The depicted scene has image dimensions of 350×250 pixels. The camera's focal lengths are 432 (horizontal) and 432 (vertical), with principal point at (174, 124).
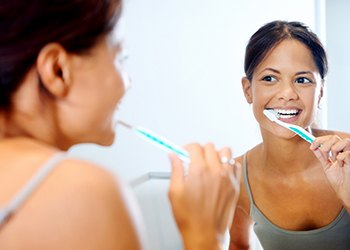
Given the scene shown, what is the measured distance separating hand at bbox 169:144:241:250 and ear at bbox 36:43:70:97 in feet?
0.57

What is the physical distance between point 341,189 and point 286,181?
8.9 inches

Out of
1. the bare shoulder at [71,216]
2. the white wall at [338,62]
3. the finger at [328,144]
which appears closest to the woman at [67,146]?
the bare shoulder at [71,216]

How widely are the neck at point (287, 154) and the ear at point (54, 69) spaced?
0.85 meters

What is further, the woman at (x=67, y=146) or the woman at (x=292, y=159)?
the woman at (x=292, y=159)

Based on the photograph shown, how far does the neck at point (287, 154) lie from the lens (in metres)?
1.20

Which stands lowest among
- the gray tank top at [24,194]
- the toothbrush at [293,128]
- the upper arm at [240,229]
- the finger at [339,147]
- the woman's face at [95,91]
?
the upper arm at [240,229]

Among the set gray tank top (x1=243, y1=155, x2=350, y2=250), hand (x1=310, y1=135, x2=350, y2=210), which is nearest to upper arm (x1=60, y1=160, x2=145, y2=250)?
hand (x1=310, y1=135, x2=350, y2=210)

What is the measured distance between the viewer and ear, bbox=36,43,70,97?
43 centimetres

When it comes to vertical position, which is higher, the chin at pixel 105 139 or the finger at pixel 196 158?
the chin at pixel 105 139

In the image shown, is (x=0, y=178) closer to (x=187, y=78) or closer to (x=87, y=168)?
(x=87, y=168)

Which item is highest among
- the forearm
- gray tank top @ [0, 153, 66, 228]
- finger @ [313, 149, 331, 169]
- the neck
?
gray tank top @ [0, 153, 66, 228]

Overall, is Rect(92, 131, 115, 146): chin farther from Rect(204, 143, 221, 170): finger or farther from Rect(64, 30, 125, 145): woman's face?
Rect(204, 143, 221, 170): finger

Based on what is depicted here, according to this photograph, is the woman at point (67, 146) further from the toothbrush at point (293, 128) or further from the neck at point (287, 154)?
the neck at point (287, 154)

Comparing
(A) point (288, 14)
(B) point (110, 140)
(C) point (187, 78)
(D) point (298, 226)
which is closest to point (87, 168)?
(B) point (110, 140)
